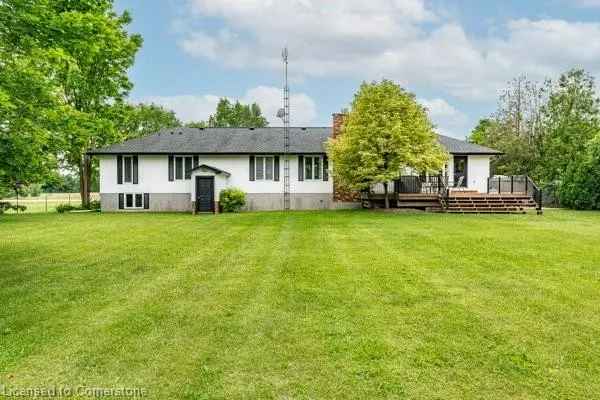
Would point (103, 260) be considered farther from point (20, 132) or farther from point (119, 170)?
point (119, 170)

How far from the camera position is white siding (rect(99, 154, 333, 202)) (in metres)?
25.4

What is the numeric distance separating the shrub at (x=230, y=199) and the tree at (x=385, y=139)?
634 cm

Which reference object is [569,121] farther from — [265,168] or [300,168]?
[265,168]

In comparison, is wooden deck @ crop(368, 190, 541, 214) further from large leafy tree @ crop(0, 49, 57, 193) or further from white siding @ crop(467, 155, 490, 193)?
large leafy tree @ crop(0, 49, 57, 193)

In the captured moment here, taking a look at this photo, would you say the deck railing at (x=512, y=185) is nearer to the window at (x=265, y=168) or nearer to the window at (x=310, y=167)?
the window at (x=310, y=167)

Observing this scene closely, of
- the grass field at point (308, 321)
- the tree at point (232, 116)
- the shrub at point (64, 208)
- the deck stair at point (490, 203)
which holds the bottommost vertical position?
the grass field at point (308, 321)

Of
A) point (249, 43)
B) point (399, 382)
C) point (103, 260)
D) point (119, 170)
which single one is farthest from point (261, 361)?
point (249, 43)

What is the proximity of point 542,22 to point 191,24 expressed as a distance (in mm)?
18917

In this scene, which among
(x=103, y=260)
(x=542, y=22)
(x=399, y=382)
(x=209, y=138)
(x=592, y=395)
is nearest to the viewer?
(x=592, y=395)

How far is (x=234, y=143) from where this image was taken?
26438 millimetres

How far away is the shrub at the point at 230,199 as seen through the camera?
24.3m

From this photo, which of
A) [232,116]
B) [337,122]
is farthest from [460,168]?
[232,116]

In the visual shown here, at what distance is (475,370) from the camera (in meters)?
3.71

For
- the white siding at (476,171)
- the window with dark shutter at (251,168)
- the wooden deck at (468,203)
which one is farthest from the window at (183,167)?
the white siding at (476,171)
